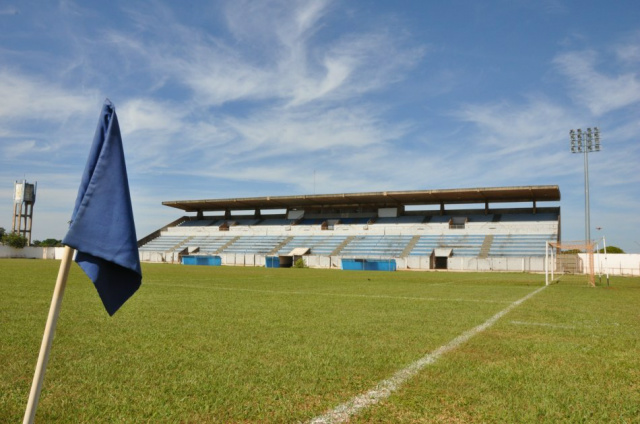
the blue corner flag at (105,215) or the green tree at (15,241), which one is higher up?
the green tree at (15,241)

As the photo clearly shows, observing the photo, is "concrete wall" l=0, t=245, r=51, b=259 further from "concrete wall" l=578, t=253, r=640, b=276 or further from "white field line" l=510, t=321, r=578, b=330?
"white field line" l=510, t=321, r=578, b=330

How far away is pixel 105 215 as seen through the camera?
2.38 metres

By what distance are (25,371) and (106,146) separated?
2898mm

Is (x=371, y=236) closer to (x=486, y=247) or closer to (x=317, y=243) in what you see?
(x=317, y=243)

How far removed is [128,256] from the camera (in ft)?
7.89

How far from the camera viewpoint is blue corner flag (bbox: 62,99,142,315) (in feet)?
7.65

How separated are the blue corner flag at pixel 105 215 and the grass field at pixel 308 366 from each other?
1209 millimetres

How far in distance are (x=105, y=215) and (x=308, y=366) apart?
2.72m

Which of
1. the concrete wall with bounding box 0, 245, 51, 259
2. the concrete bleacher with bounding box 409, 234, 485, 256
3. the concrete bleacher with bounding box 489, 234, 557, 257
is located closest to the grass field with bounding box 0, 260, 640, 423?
the concrete bleacher with bounding box 489, 234, 557, 257

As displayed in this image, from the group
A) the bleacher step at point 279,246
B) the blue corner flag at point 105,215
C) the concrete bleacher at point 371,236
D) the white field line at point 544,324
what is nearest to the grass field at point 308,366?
the white field line at point 544,324

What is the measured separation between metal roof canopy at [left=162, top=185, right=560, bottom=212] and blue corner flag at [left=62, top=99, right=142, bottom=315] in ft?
153

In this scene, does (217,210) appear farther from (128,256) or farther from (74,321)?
(128,256)

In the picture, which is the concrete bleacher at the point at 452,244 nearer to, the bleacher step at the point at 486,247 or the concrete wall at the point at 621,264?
the bleacher step at the point at 486,247

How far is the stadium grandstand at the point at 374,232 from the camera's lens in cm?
4209
